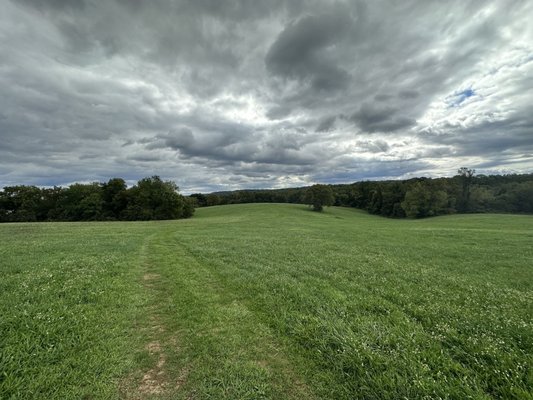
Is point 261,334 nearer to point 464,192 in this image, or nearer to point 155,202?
point 155,202

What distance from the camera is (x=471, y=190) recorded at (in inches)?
3615

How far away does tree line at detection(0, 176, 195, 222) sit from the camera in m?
70.8

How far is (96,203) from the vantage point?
71.6 meters

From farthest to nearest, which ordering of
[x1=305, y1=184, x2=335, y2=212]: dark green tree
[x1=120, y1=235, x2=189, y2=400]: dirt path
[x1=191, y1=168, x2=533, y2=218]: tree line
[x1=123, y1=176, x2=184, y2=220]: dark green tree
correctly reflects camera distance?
[x1=191, y1=168, x2=533, y2=218]: tree line < [x1=305, y1=184, x2=335, y2=212]: dark green tree < [x1=123, y1=176, x2=184, y2=220]: dark green tree < [x1=120, y1=235, x2=189, y2=400]: dirt path

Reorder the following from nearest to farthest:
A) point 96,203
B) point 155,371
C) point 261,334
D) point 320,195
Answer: point 155,371 → point 261,334 → point 96,203 → point 320,195

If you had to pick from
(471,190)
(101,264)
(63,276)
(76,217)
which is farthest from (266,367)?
(471,190)

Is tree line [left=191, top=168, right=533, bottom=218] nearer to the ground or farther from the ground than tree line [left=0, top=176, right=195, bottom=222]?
nearer to the ground

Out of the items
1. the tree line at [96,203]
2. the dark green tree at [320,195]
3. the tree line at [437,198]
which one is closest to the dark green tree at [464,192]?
the tree line at [437,198]

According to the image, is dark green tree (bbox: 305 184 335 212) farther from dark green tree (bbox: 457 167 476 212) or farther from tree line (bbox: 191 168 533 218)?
dark green tree (bbox: 457 167 476 212)

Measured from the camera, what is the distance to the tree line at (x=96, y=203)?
70812 millimetres

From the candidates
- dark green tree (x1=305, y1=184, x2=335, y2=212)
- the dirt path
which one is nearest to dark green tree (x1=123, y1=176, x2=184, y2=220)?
dark green tree (x1=305, y1=184, x2=335, y2=212)

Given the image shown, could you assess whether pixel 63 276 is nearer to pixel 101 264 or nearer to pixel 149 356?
pixel 101 264

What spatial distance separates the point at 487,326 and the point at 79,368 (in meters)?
9.40

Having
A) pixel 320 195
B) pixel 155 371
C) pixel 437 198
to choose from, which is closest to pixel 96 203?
pixel 320 195
